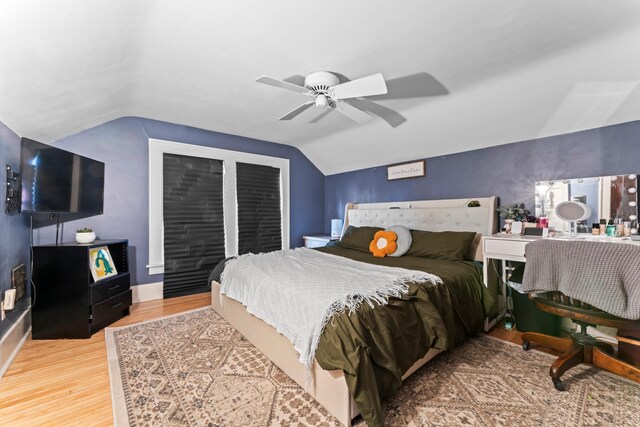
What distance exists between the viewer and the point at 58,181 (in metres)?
2.53

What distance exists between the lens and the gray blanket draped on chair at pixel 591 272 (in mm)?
1483

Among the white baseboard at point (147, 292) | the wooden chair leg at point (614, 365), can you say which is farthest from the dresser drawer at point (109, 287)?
the wooden chair leg at point (614, 365)

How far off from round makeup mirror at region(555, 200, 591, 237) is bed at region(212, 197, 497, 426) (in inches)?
23.1

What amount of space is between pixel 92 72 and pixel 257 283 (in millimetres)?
1971

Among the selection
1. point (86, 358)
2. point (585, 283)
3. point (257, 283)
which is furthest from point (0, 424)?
point (585, 283)

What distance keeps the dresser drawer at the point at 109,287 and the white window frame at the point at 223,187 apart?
55 centimetres

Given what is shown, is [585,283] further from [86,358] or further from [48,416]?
[86,358]

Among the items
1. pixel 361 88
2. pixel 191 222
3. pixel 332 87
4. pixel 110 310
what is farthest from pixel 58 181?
pixel 361 88

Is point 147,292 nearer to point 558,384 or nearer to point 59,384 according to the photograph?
point 59,384

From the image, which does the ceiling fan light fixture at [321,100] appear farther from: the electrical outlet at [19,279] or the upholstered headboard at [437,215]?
the electrical outlet at [19,279]

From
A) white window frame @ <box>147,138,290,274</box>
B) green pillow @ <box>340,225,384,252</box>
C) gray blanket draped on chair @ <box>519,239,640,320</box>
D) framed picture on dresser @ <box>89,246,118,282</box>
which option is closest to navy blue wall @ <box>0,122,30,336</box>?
framed picture on dresser @ <box>89,246,118,282</box>

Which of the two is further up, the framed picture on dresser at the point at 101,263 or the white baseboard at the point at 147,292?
the framed picture on dresser at the point at 101,263

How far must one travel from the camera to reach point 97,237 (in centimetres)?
317

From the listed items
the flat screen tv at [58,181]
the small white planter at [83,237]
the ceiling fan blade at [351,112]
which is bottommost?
the small white planter at [83,237]
